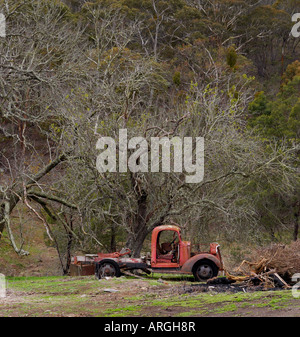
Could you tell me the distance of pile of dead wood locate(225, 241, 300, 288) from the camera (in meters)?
12.8

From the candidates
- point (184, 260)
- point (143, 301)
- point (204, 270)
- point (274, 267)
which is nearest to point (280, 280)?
point (274, 267)

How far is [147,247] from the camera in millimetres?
21953

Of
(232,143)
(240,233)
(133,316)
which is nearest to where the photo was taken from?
(133,316)

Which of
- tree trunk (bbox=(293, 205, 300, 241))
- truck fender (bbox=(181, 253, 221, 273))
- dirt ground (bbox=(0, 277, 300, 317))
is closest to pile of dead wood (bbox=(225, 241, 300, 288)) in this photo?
dirt ground (bbox=(0, 277, 300, 317))

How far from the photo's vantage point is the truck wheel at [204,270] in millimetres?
14805

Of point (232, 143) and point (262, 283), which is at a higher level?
point (232, 143)

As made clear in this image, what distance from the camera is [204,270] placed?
14844mm

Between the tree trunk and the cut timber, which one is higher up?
the tree trunk

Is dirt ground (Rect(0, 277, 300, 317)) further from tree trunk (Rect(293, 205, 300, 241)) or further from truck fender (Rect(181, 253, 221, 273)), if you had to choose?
tree trunk (Rect(293, 205, 300, 241))

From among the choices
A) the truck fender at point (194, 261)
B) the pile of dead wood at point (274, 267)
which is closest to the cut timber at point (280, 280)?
the pile of dead wood at point (274, 267)

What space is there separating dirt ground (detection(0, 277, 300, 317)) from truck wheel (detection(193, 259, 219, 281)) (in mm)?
1613
